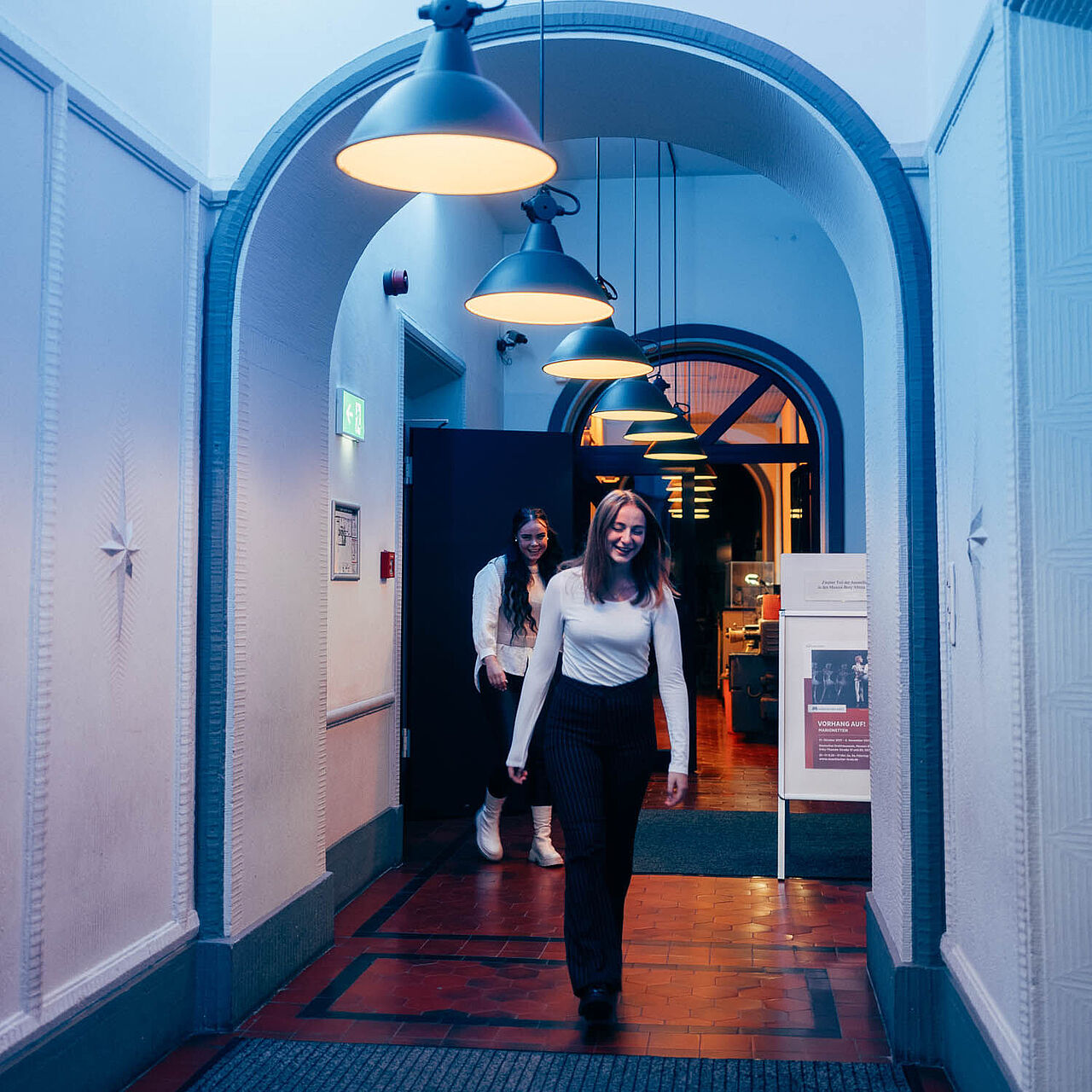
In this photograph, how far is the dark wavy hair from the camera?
561cm

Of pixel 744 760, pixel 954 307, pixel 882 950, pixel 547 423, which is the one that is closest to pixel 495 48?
pixel 954 307

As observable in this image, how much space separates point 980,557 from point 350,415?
10.3 ft

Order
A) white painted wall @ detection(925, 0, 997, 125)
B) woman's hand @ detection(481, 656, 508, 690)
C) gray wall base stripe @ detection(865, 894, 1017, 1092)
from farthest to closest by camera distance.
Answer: woman's hand @ detection(481, 656, 508, 690) → gray wall base stripe @ detection(865, 894, 1017, 1092) → white painted wall @ detection(925, 0, 997, 125)

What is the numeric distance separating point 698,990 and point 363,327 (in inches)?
129

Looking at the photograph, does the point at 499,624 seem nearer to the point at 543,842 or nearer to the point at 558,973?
the point at 543,842

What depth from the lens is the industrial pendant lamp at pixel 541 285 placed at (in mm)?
3709

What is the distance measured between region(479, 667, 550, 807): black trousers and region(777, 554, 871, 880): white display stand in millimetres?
1151

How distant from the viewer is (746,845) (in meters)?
6.43

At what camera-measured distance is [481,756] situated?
688 centimetres

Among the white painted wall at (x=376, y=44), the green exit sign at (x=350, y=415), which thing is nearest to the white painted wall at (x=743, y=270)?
the green exit sign at (x=350, y=415)

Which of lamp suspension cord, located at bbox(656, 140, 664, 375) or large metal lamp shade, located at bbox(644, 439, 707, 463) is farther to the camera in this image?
lamp suspension cord, located at bbox(656, 140, 664, 375)

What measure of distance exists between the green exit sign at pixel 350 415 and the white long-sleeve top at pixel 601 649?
1769mm

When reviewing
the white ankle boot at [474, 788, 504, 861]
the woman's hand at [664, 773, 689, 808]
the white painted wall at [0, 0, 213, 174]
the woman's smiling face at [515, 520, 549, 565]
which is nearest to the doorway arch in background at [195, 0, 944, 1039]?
the white painted wall at [0, 0, 213, 174]

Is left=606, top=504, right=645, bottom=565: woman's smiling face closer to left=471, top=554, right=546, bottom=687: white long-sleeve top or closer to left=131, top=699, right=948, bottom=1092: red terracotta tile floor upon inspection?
left=131, top=699, right=948, bottom=1092: red terracotta tile floor
